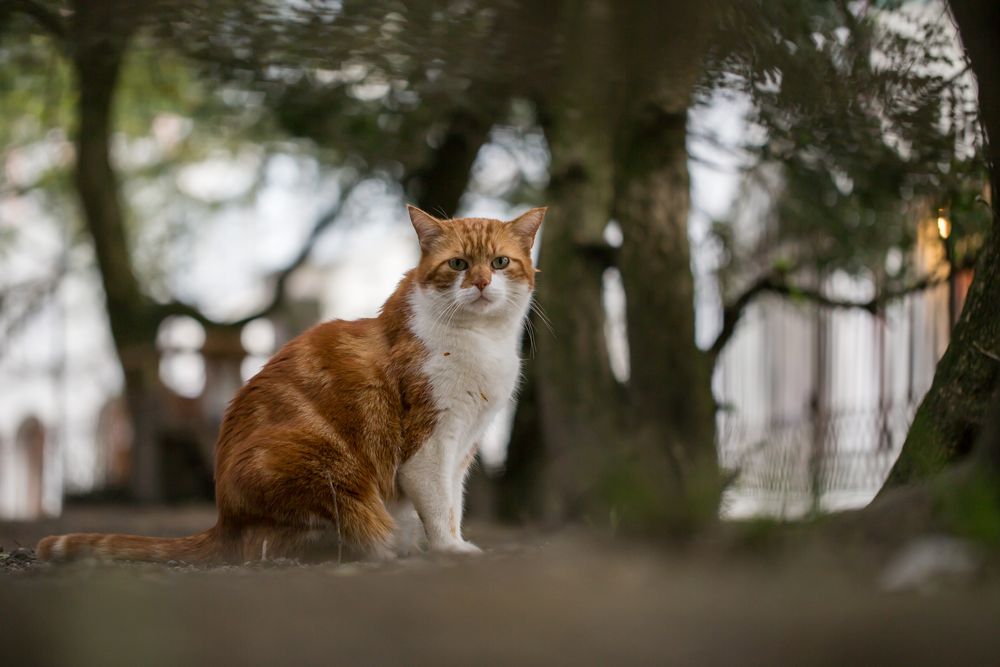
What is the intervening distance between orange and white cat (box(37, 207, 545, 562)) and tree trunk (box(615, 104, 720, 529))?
1.74m

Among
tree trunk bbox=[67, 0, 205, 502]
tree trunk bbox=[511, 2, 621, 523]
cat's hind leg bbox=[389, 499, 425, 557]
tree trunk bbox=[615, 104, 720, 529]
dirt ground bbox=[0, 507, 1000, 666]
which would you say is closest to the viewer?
dirt ground bbox=[0, 507, 1000, 666]

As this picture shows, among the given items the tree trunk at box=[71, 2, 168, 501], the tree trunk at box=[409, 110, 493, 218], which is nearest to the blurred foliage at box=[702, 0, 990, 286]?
the tree trunk at box=[409, 110, 493, 218]

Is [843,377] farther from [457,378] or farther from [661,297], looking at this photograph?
[457,378]

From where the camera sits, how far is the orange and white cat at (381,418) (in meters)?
3.30

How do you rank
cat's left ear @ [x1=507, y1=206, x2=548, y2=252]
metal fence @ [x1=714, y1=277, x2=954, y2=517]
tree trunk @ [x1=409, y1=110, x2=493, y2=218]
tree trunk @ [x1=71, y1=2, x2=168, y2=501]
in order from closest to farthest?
cat's left ear @ [x1=507, y1=206, x2=548, y2=252]
metal fence @ [x1=714, y1=277, x2=954, y2=517]
tree trunk @ [x1=409, y1=110, x2=493, y2=218]
tree trunk @ [x1=71, y1=2, x2=168, y2=501]

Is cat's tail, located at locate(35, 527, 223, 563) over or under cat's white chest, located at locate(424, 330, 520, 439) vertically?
under

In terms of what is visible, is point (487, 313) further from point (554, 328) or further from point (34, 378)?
point (34, 378)

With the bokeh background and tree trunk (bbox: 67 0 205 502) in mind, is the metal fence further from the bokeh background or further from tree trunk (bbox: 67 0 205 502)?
tree trunk (bbox: 67 0 205 502)

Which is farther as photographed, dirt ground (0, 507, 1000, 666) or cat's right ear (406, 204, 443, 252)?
cat's right ear (406, 204, 443, 252)

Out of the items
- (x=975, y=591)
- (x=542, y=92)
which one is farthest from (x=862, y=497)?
(x=975, y=591)

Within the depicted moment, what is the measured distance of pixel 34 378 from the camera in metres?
14.6

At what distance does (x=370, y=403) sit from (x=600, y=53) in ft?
5.15

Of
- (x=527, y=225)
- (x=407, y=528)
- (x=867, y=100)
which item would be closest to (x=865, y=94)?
(x=867, y=100)

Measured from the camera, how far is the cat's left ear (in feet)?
13.5
